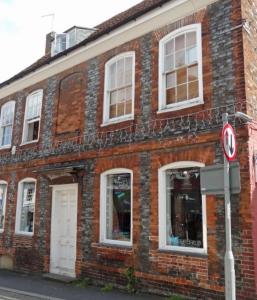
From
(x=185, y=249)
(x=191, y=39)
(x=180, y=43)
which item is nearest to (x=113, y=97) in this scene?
(x=180, y=43)

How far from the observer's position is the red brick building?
26.5 feet

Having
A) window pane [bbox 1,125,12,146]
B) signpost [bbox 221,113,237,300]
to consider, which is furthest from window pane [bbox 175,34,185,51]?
window pane [bbox 1,125,12,146]

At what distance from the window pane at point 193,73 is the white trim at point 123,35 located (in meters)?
1.44

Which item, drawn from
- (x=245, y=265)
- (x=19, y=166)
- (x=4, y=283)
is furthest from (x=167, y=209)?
(x=19, y=166)

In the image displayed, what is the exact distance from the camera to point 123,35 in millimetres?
10828

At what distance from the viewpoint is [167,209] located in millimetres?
9062

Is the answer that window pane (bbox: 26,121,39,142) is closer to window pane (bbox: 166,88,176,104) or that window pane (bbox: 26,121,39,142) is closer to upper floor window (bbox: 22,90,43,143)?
upper floor window (bbox: 22,90,43,143)

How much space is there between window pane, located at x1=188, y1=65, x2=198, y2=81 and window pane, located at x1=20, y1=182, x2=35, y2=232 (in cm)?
717

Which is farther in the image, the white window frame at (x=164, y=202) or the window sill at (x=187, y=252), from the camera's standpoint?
the white window frame at (x=164, y=202)

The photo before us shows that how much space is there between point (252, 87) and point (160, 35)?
10.0 ft

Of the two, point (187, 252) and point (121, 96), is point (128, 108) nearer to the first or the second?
point (121, 96)

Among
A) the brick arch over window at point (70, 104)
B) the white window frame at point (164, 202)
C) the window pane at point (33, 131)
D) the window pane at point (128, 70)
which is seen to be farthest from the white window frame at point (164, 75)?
the window pane at point (33, 131)

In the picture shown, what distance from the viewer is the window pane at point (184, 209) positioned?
8539 mm

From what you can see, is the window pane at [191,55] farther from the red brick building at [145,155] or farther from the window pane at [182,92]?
the window pane at [182,92]
